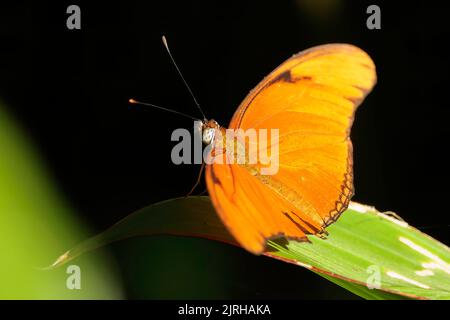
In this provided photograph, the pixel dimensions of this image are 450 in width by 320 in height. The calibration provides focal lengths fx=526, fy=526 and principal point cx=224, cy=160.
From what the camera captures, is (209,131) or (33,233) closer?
(33,233)

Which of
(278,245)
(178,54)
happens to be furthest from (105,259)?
(178,54)

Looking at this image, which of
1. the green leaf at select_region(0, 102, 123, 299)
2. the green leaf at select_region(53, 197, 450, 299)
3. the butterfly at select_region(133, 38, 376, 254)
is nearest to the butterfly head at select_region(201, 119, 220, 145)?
the butterfly at select_region(133, 38, 376, 254)

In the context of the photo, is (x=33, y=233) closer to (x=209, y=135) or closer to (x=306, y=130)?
(x=209, y=135)

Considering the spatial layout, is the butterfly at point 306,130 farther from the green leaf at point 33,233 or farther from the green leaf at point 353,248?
the green leaf at point 33,233

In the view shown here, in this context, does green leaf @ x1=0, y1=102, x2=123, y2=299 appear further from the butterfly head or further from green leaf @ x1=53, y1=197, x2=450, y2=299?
the butterfly head

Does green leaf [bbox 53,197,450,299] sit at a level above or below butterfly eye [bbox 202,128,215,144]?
below

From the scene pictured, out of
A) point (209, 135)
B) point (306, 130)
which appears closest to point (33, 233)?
point (209, 135)

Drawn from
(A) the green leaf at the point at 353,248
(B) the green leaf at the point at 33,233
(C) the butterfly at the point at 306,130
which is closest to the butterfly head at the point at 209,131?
(C) the butterfly at the point at 306,130

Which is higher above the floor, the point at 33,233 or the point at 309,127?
the point at 309,127
